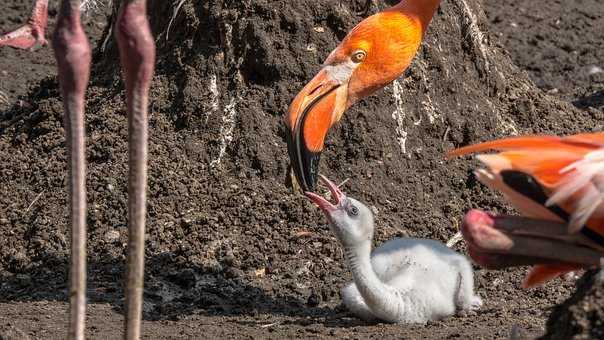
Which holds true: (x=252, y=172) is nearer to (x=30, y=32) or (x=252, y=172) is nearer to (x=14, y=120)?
(x=14, y=120)

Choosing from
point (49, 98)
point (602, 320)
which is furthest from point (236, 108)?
point (602, 320)

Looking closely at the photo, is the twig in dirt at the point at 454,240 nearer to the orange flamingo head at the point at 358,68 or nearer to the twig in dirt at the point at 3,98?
the orange flamingo head at the point at 358,68

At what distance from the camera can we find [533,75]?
26.5ft

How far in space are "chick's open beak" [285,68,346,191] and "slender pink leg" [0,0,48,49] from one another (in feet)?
7.92

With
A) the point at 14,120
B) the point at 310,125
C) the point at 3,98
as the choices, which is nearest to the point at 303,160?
the point at 310,125

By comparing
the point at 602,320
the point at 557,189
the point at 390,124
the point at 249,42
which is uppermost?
the point at 249,42

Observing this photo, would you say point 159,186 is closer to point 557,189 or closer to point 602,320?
point 557,189

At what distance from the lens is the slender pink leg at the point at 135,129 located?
2885mm

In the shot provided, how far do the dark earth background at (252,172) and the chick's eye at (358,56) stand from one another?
2.37ft

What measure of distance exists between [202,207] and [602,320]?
2803 mm

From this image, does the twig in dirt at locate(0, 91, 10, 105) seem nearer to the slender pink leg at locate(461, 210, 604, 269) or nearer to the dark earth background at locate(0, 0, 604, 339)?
the dark earth background at locate(0, 0, 604, 339)

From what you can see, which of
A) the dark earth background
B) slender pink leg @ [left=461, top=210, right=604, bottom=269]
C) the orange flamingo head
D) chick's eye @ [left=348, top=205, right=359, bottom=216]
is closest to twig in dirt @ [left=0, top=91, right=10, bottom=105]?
the dark earth background

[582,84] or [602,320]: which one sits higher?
[582,84]

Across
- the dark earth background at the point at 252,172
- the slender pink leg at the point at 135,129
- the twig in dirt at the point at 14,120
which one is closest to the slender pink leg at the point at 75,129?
the slender pink leg at the point at 135,129
